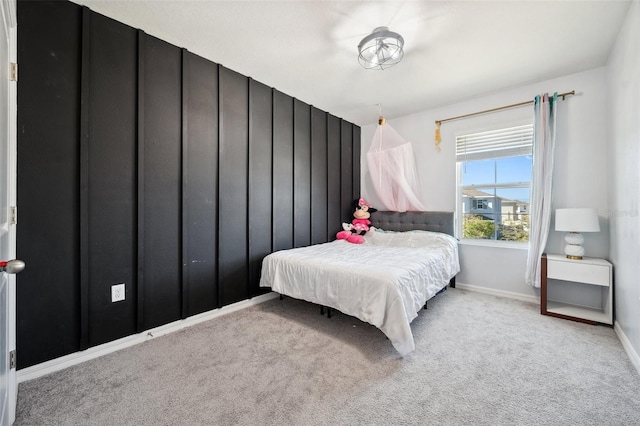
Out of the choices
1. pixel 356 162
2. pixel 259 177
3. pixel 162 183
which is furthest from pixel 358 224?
pixel 162 183

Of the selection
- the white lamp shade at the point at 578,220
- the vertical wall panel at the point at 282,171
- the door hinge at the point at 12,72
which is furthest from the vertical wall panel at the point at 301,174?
the white lamp shade at the point at 578,220

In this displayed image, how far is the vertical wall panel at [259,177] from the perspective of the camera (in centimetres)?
300

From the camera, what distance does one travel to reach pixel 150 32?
87.1 inches

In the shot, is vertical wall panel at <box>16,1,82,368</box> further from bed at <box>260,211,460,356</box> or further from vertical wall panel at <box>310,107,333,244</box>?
vertical wall panel at <box>310,107,333,244</box>

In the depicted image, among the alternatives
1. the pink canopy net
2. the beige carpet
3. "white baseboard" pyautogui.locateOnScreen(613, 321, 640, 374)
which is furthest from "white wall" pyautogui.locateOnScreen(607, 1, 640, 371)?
the pink canopy net

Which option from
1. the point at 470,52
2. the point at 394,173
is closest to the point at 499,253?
the point at 394,173

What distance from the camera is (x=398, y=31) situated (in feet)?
7.07

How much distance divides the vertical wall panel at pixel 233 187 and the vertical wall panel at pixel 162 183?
42 centimetres

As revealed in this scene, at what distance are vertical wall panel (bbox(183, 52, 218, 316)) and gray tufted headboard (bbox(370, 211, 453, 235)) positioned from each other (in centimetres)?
264

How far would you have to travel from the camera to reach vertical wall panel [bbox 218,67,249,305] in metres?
2.73

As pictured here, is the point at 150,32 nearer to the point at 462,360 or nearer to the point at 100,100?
the point at 100,100

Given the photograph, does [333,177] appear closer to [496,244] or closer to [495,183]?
[495,183]

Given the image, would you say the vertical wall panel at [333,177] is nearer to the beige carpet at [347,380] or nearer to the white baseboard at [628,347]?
the beige carpet at [347,380]

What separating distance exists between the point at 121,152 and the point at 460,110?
3.99m
